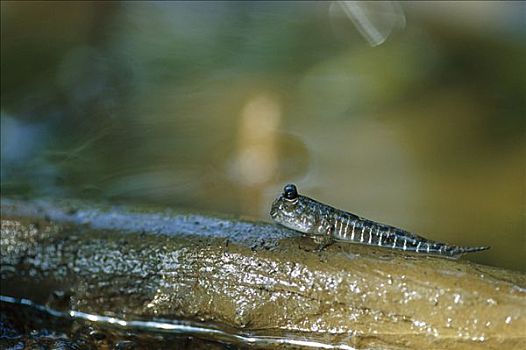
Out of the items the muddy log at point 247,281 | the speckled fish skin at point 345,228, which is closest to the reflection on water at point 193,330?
the muddy log at point 247,281

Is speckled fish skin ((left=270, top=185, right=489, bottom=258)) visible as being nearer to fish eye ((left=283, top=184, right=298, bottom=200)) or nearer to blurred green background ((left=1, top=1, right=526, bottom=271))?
fish eye ((left=283, top=184, right=298, bottom=200))

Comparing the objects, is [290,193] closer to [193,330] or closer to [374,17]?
[193,330]

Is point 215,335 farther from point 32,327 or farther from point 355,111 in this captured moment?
point 355,111

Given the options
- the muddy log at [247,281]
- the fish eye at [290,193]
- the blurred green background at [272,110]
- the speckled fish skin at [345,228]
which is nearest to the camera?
the muddy log at [247,281]

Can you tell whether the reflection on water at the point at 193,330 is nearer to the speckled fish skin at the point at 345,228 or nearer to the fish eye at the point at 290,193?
the speckled fish skin at the point at 345,228

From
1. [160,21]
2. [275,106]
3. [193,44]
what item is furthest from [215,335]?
[160,21]

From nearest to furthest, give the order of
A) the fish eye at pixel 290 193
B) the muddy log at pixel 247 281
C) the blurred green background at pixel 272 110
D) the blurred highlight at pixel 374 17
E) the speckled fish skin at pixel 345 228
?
the muddy log at pixel 247 281 < the speckled fish skin at pixel 345 228 < the fish eye at pixel 290 193 < the blurred green background at pixel 272 110 < the blurred highlight at pixel 374 17
